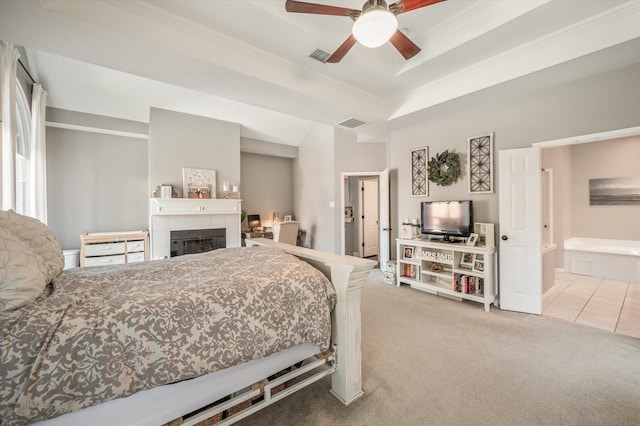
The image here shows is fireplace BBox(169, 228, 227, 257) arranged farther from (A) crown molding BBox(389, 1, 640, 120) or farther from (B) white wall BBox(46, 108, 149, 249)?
(A) crown molding BBox(389, 1, 640, 120)

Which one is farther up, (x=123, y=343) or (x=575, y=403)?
(x=123, y=343)

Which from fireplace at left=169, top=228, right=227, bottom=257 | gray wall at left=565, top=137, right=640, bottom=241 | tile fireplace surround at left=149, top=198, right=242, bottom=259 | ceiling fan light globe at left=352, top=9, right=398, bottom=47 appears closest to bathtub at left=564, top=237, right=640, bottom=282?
gray wall at left=565, top=137, right=640, bottom=241

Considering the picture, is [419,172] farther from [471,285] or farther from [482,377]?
[482,377]

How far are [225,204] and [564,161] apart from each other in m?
6.65

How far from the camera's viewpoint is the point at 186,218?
4.96 metres

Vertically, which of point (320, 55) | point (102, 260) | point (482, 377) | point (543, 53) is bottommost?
point (482, 377)

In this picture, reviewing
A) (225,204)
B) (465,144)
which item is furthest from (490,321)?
(225,204)

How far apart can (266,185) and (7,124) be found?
498 cm

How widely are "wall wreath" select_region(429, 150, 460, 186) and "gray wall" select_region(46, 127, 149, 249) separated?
5405 mm

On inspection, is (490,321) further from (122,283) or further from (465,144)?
(122,283)

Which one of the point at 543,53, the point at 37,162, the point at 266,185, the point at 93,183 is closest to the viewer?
the point at 543,53

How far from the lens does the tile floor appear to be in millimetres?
2738

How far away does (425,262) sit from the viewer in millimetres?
3945

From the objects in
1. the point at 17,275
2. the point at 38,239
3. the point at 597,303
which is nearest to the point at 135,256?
the point at 38,239
